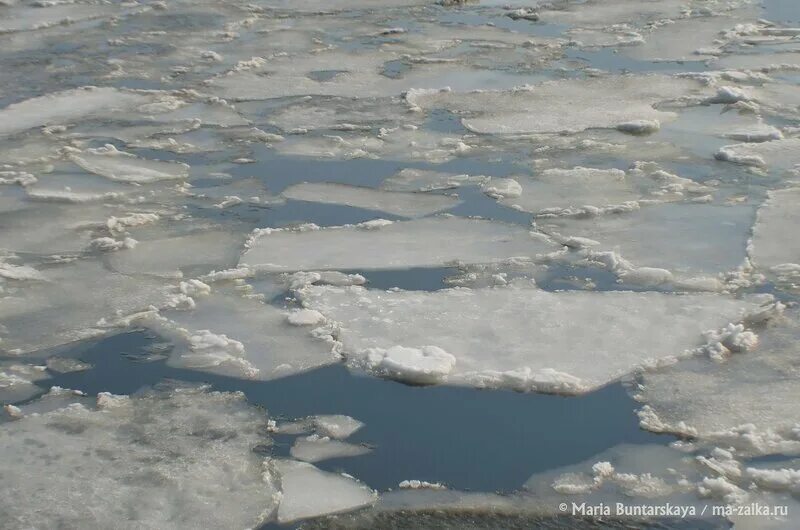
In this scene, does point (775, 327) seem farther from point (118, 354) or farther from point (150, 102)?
point (150, 102)

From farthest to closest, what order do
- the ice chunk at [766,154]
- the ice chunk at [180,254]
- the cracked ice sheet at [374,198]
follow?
the ice chunk at [766,154] < the cracked ice sheet at [374,198] < the ice chunk at [180,254]

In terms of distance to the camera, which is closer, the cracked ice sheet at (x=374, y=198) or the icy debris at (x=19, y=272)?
the icy debris at (x=19, y=272)

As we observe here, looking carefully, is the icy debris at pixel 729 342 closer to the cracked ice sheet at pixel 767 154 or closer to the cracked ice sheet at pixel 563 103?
the cracked ice sheet at pixel 767 154

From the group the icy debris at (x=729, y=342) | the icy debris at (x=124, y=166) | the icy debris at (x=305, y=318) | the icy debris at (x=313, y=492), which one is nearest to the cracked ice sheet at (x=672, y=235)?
the icy debris at (x=729, y=342)

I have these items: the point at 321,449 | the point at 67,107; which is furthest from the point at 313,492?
the point at 67,107

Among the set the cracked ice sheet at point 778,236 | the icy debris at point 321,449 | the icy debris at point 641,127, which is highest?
the icy debris at point 641,127

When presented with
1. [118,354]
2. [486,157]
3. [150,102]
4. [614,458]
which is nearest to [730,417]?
[614,458]

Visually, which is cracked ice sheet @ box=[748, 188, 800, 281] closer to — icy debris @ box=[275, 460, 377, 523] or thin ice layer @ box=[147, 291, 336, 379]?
thin ice layer @ box=[147, 291, 336, 379]
